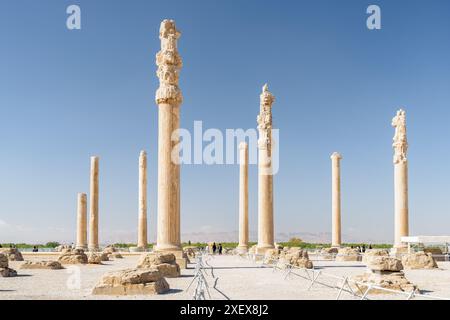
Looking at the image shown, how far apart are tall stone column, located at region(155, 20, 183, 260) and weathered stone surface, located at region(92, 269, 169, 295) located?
870 centimetres

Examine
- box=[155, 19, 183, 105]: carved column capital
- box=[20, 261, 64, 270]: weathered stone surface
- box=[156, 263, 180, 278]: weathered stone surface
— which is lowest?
box=[20, 261, 64, 270]: weathered stone surface

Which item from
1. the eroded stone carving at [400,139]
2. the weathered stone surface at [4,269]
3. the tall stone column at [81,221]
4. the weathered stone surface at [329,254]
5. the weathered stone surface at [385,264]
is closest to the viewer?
the weathered stone surface at [385,264]

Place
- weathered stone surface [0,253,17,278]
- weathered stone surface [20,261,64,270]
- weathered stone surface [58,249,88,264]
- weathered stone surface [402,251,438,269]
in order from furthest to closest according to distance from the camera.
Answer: weathered stone surface [58,249,88,264] → weathered stone surface [402,251,438,269] → weathered stone surface [20,261,64,270] → weathered stone surface [0,253,17,278]

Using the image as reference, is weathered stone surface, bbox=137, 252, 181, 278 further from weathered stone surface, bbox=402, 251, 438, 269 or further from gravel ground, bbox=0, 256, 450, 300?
weathered stone surface, bbox=402, 251, 438, 269

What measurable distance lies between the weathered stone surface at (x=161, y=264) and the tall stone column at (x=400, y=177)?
19.9 metres

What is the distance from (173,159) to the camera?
76.1 feet

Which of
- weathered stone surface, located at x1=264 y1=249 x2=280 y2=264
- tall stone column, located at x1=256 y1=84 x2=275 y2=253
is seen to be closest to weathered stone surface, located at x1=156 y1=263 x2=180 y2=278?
weathered stone surface, located at x1=264 y1=249 x2=280 y2=264

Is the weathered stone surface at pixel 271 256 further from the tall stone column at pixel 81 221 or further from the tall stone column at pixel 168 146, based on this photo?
the tall stone column at pixel 81 221

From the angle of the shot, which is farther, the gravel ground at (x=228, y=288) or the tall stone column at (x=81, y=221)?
the tall stone column at (x=81, y=221)

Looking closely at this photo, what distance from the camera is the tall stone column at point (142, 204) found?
46.1 m

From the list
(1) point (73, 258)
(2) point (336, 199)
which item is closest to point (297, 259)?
(1) point (73, 258)

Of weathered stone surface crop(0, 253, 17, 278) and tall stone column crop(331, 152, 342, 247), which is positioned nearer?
weathered stone surface crop(0, 253, 17, 278)

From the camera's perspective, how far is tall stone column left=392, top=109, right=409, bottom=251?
1395 inches

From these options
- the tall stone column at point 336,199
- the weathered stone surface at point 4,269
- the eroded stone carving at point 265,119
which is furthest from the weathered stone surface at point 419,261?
the weathered stone surface at point 4,269
